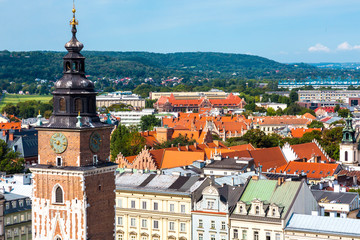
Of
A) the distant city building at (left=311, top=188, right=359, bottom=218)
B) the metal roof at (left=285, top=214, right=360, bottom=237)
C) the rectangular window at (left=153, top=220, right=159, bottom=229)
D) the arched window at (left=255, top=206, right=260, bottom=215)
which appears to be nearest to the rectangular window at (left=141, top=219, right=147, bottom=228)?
the rectangular window at (left=153, top=220, right=159, bottom=229)

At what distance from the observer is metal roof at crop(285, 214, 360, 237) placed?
58.2 metres

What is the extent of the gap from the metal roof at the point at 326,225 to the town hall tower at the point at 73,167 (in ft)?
67.8

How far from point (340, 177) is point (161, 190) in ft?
99.1

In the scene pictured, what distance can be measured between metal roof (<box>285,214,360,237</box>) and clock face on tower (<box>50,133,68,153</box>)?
24330 mm

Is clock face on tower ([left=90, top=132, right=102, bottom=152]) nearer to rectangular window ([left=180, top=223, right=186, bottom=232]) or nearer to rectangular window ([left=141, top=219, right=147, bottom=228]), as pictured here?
rectangular window ([left=180, top=223, right=186, bottom=232])

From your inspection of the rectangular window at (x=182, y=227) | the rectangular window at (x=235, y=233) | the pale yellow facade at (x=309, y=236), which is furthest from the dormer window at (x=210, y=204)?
the pale yellow facade at (x=309, y=236)

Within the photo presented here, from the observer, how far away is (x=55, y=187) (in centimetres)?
4378

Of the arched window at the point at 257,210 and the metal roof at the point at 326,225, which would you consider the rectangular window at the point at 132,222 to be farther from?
the metal roof at the point at 326,225

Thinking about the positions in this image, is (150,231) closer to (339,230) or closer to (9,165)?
(339,230)

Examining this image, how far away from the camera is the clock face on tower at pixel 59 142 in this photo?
43.4 m

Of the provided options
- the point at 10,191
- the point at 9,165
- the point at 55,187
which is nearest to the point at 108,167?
the point at 55,187

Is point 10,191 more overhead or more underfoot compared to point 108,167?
more underfoot

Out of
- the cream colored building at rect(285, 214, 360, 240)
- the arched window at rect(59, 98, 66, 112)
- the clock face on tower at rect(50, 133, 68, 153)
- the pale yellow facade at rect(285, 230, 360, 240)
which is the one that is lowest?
the pale yellow facade at rect(285, 230, 360, 240)

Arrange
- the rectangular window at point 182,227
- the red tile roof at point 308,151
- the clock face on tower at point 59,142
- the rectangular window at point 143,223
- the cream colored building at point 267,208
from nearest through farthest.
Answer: the clock face on tower at point 59,142, the cream colored building at point 267,208, the rectangular window at point 182,227, the rectangular window at point 143,223, the red tile roof at point 308,151
